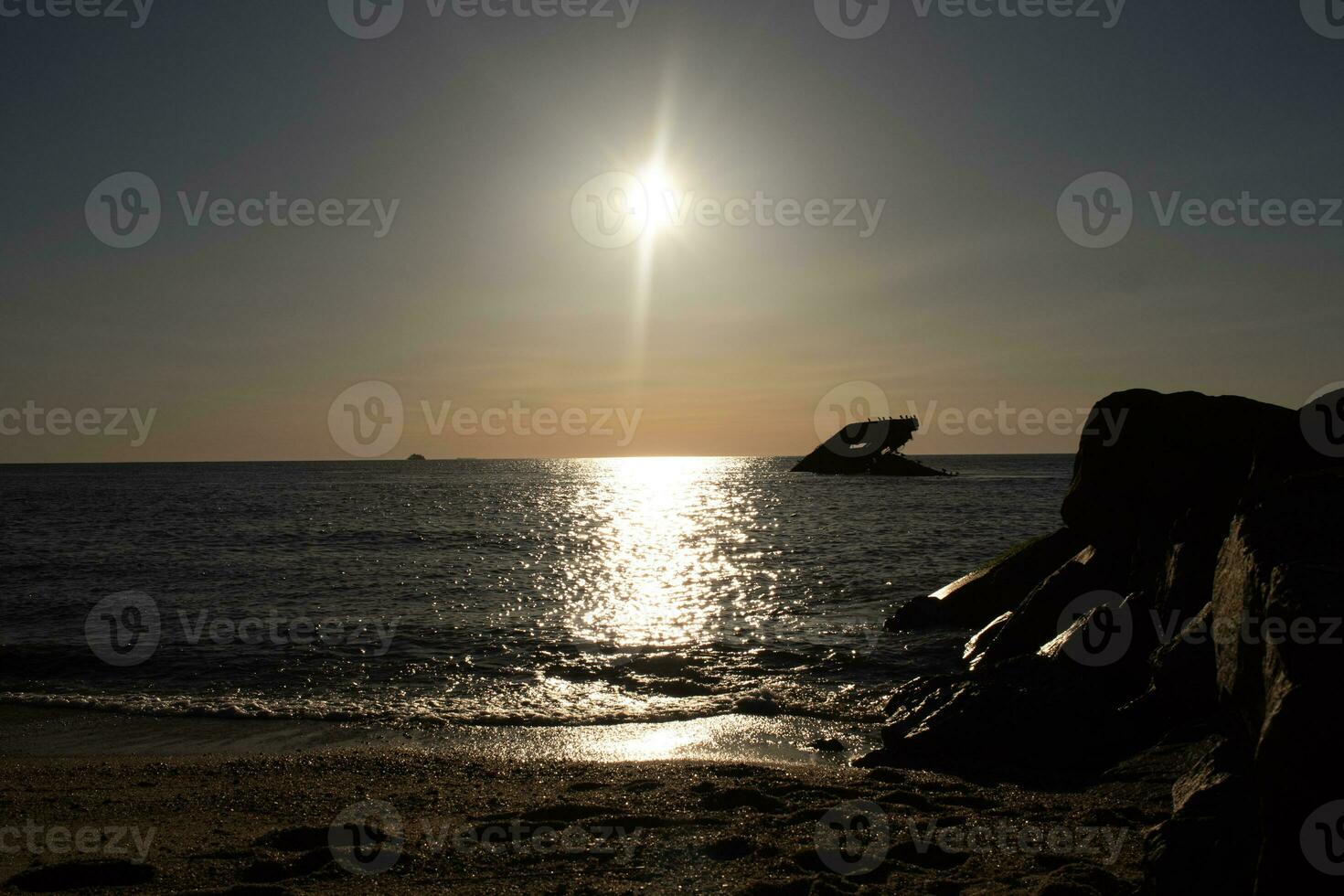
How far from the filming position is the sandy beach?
5836 millimetres

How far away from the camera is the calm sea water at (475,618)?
41.1ft

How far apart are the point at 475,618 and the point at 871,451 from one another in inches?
3838

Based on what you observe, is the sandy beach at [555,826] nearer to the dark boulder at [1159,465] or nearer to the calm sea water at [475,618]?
the calm sea water at [475,618]

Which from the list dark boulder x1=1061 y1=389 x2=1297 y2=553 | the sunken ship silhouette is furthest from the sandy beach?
the sunken ship silhouette

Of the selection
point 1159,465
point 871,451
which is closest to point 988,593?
point 1159,465

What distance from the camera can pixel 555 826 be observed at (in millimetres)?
6965

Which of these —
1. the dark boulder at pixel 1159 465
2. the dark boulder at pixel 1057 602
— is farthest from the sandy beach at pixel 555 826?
the dark boulder at pixel 1057 602

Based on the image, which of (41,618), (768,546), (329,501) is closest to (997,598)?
(768,546)

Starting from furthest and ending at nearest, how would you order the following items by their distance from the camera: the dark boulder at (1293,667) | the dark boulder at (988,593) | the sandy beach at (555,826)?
the dark boulder at (988,593) < the sandy beach at (555,826) < the dark boulder at (1293,667)

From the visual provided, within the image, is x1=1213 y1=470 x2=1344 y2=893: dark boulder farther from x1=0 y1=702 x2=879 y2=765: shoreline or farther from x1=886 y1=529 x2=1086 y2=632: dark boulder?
x1=886 y1=529 x2=1086 y2=632: dark boulder

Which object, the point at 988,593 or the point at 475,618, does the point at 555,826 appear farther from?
the point at 475,618

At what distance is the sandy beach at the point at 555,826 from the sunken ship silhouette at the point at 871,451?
99.0 m

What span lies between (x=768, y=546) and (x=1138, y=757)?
27.1m

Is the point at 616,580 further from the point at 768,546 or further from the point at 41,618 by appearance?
the point at 41,618
